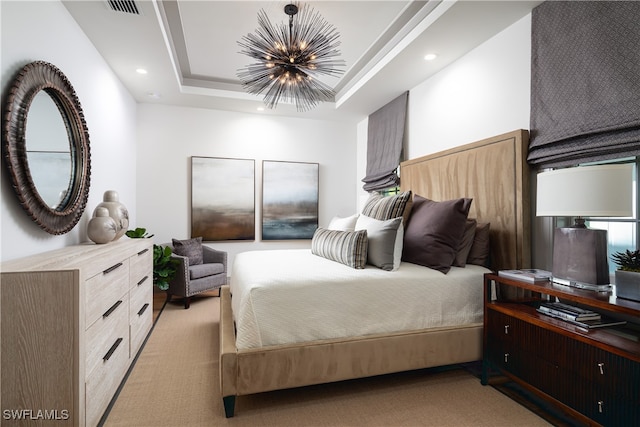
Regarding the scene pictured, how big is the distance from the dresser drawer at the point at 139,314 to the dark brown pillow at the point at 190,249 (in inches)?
40.2

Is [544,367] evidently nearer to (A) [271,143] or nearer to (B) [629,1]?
(B) [629,1]

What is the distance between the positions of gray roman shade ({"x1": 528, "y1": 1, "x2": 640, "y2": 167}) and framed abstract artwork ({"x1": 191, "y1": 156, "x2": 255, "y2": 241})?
3592mm

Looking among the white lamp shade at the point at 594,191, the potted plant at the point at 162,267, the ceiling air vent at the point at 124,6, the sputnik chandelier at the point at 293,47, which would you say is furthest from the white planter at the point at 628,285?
the potted plant at the point at 162,267

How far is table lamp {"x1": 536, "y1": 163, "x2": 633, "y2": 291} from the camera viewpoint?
1541 millimetres

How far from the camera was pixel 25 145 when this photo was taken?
6.03 ft

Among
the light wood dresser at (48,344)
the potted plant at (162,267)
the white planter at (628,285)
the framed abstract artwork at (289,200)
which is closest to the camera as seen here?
the light wood dresser at (48,344)

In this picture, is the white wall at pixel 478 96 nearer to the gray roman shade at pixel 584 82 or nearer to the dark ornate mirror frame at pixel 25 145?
the gray roman shade at pixel 584 82

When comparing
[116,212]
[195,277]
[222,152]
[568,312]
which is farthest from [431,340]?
[222,152]

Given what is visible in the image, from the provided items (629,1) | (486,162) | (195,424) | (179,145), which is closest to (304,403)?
(195,424)

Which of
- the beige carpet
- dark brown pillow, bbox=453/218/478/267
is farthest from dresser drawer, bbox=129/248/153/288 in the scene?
dark brown pillow, bbox=453/218/478/267

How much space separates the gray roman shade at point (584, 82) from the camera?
1799mm

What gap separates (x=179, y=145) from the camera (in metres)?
4.60

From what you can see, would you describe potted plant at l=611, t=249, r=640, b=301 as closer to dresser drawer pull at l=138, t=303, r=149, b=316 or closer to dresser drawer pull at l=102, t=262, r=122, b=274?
dresser drawer pull at l=102, t=262, r=122, b=274

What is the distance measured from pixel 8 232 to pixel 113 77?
228cm
